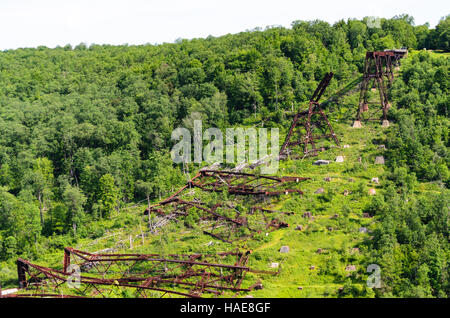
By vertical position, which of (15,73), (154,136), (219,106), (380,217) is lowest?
(380,217)

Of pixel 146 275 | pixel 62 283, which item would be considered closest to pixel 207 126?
pixel 146 275

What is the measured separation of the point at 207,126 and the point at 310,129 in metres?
12.2

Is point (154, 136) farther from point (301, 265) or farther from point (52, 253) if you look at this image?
point (301, 265)

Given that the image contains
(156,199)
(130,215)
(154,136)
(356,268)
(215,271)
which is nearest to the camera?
(356,268)

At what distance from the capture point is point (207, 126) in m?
52.2

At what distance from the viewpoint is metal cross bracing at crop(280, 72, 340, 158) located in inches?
1785

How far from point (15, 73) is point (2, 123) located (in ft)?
86.0

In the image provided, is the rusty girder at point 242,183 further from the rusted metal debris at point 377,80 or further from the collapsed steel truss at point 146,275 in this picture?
the rusted metal debris at point 377,80

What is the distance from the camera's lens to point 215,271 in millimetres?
29125

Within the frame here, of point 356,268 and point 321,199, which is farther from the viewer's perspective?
point 321,199

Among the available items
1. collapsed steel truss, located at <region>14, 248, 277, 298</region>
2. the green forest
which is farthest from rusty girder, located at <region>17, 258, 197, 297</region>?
the green forest

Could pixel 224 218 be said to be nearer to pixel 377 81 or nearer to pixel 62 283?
pixel 62 283

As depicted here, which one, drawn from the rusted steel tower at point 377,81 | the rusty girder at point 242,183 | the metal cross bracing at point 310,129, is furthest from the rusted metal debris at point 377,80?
the rusty girder at point 242,183
